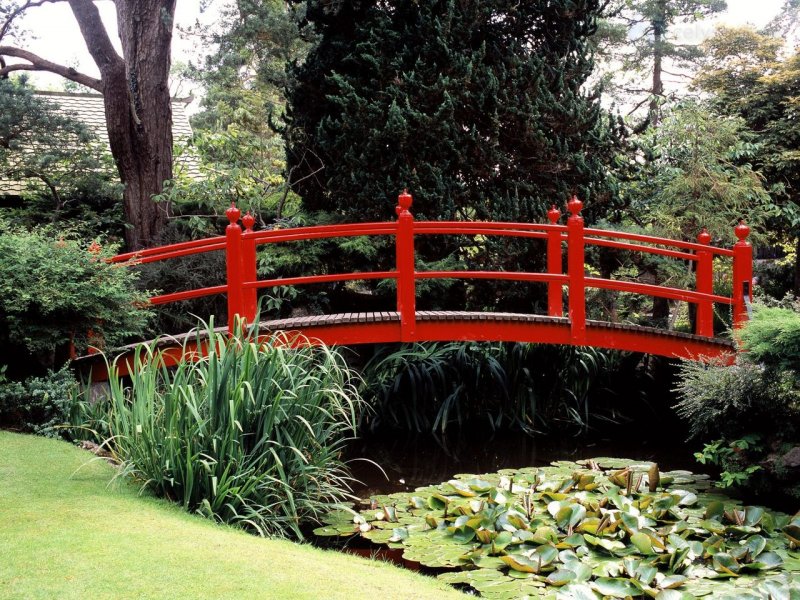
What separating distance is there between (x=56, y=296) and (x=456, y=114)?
5.36 m

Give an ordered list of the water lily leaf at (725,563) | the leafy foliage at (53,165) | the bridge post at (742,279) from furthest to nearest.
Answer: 1. the leafy foliage at (53,165)
2. the bridge post at (742,279)
3. the water lily leaf at (725,563)

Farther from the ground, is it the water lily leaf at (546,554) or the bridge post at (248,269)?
the bridge post at (248,269)

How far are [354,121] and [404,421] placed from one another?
3.43m

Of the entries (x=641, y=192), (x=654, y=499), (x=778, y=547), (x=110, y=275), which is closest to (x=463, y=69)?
(x=641, y=192)

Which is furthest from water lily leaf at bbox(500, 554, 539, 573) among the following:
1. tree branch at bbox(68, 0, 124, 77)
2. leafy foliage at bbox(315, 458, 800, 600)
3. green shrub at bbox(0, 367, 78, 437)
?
tree branch at bbox(68, 0, 124, 77)

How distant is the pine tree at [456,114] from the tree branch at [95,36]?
2411 millimetres

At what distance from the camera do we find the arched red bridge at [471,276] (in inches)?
295

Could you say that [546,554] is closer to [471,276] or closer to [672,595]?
[672,595]

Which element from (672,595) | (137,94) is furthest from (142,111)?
(672,595)

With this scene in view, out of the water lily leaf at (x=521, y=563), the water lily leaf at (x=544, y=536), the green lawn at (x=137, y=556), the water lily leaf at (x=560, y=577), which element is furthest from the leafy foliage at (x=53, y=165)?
the water lily leaf at (x=560, y=577)

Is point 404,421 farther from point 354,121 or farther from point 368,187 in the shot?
point 354,121

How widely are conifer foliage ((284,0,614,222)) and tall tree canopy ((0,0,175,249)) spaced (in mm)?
1780

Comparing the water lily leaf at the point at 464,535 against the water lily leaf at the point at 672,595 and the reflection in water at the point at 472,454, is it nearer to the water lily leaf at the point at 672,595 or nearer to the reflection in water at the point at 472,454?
the water lily leaf at the point at 672,595

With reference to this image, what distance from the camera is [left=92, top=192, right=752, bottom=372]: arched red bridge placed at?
24.6ft
